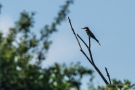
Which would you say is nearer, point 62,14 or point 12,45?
point 12,45

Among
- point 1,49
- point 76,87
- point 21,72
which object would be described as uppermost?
point 1,49

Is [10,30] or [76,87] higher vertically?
[10,30]

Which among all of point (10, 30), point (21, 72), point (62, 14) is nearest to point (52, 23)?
point (62, 14)

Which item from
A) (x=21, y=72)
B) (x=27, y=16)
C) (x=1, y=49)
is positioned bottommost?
(x=21, y=72)

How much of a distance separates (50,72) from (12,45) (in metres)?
1.07

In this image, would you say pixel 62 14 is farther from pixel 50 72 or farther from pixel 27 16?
pixel 50 72

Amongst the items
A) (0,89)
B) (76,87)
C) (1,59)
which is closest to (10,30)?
(1,59)

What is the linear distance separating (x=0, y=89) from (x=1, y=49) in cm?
88

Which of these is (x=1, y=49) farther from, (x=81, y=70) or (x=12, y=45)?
(x=81, y=70)

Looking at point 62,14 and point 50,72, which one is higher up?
point 62,14

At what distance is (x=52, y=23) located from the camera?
31.0ft

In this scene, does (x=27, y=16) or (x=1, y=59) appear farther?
(x=27, y=16)

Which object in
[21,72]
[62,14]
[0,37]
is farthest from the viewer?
[62,14]

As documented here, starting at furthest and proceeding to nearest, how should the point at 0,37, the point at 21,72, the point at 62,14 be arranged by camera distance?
the point at 62,14 < the point at 0,37 < the point at 21,72
